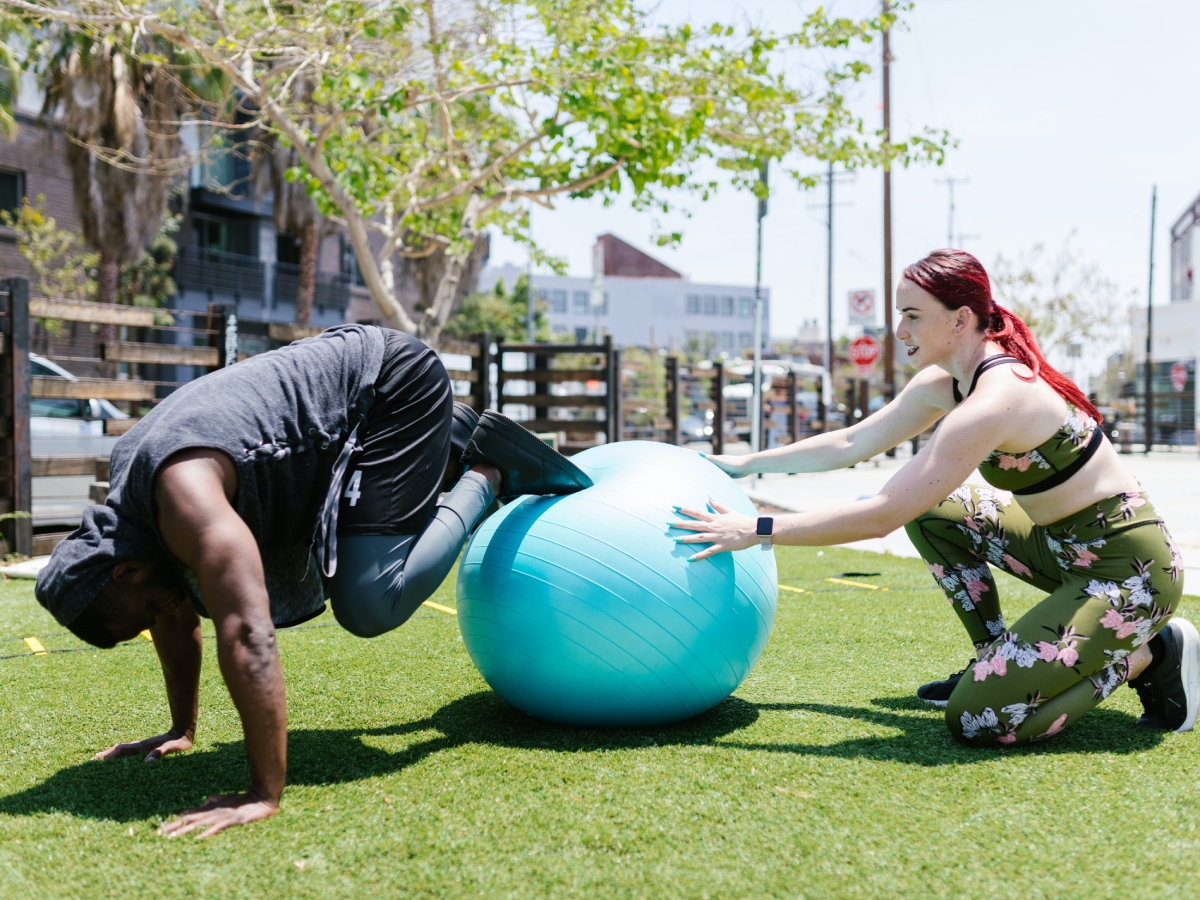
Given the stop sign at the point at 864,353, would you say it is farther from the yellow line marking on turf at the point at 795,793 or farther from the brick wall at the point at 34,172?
the yellow line marking on turf at the point at 795,793

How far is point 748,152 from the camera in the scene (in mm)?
10594

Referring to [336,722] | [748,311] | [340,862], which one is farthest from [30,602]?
[748,311]

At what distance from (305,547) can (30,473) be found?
5.51 meters

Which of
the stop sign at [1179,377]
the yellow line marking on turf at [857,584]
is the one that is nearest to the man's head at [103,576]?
the yellow line marking on turf at [857,584]

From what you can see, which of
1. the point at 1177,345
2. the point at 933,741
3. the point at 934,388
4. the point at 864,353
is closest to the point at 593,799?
the point at 933,741

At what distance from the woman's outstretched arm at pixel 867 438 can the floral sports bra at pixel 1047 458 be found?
390 millimetres

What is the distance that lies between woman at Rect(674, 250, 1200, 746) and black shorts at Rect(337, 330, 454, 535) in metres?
0.84

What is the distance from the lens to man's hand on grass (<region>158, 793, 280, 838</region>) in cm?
254

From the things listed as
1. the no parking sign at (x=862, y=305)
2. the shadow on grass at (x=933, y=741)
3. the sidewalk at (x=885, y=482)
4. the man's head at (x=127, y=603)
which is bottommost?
the sidewalk at (x=885, y=482)

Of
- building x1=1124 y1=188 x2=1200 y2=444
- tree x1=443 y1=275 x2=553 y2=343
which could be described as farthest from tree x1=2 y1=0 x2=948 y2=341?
tree x1=443 y1=275 x2=553 y2=343

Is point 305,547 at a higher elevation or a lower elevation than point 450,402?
lower

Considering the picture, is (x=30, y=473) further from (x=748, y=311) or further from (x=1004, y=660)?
(x=748, y=311)

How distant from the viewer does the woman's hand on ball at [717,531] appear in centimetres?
323

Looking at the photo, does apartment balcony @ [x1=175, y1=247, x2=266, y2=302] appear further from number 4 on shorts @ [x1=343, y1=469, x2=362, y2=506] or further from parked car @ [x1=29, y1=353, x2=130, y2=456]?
number 4 on shorts @ [x1=343, y1=469, x2=362, y2=506]
